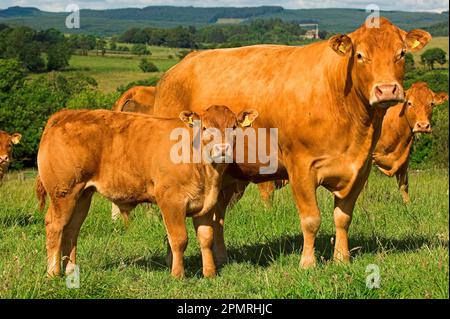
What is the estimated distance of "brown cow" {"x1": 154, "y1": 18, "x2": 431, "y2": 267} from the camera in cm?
661

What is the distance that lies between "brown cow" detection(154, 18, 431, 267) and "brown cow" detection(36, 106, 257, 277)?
65 centimetres

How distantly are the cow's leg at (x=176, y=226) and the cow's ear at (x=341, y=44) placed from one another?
2.05 metres

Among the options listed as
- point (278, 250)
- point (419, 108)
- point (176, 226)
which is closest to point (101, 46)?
point (419, 108)

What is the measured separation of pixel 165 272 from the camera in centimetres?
707

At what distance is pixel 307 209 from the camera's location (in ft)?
23.6

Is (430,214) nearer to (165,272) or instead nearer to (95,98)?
(165,272)

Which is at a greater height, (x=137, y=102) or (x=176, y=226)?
(x=137, y=102)

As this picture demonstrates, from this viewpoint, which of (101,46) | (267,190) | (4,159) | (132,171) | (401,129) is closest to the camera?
(132,171)

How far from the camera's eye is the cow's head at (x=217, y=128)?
6.48 meters

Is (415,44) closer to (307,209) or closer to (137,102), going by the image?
(307,209)

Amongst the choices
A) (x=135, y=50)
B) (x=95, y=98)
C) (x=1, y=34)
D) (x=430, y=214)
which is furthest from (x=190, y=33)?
(x=430, y=214)

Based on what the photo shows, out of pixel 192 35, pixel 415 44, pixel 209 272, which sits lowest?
pixel 192 35

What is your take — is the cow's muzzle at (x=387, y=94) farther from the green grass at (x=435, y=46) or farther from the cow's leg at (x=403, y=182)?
the green grass at (x=435, y=46)

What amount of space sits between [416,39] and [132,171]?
2.99m
